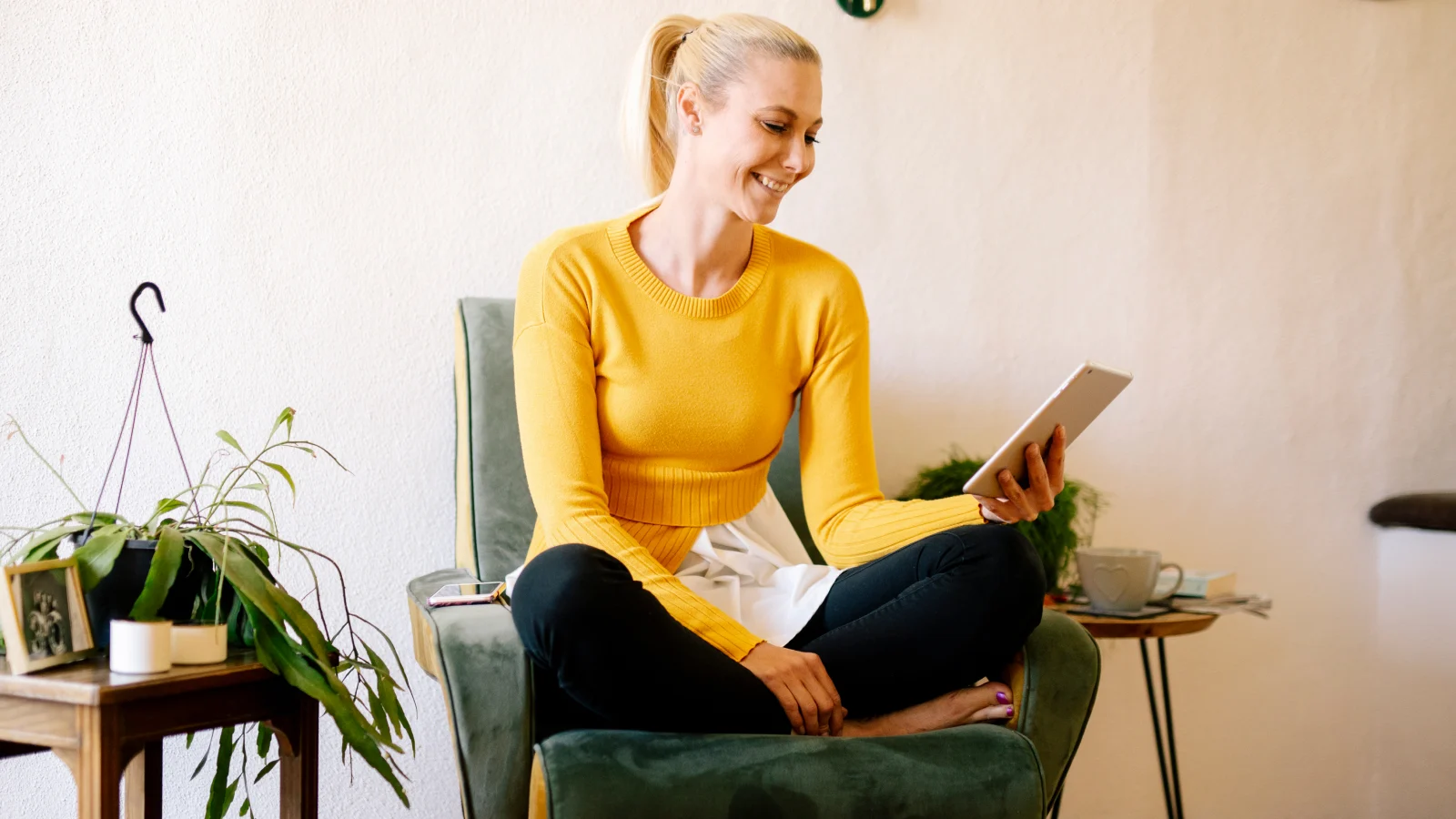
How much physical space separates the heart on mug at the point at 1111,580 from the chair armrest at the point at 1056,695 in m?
0.46

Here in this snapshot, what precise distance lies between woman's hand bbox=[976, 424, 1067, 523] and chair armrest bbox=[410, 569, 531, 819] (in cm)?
55

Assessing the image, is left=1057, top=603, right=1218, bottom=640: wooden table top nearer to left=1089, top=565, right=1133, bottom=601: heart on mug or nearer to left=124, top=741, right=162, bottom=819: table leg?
left=1089, top=565, right=1133, bottom=601: heart on mug

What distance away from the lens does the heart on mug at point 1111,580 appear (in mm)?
1532

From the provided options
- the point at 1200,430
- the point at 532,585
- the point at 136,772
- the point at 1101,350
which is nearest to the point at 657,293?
the point at 532,585

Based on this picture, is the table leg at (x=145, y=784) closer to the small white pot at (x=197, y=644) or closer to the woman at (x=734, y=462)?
the small white pot at (x=197, y=644)

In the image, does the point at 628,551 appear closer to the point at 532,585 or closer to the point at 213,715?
the point at 532,585

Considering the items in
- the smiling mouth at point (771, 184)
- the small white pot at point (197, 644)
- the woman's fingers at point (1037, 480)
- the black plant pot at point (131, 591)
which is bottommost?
the small white pot at point (197, 644)

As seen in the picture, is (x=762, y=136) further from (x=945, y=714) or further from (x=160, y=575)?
(x=160, y=575)

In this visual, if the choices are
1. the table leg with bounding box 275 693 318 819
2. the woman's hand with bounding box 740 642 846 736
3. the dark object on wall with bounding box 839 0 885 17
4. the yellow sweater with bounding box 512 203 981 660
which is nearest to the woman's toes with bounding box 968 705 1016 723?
the woman's hand with bounding box 740 642 846 736

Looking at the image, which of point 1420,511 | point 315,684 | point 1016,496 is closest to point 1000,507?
point 1016,496

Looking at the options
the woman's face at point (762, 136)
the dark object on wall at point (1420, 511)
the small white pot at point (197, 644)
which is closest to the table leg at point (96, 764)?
the small white pot at point (197, 644)

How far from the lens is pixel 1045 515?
1750 millimetres

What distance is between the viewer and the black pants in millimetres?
975

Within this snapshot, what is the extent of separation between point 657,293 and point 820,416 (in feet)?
0.86
